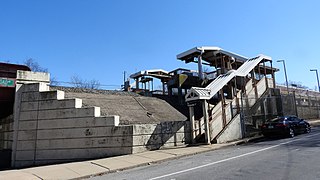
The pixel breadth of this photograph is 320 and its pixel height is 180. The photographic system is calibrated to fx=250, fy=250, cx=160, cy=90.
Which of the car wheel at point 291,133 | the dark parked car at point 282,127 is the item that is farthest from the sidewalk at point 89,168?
the car wheel at point 291,133

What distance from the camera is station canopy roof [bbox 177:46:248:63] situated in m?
27.2

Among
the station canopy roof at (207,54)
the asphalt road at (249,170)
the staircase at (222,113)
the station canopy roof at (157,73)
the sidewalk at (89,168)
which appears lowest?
the sidewalk at (89,168)

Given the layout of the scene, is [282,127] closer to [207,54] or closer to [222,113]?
[222,113]

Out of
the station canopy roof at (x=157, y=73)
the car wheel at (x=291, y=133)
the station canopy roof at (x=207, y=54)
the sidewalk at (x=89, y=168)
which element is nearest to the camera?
the sidewalk at (x=89, y=168)

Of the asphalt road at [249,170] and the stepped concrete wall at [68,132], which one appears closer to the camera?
the asphalt road at [249,170]

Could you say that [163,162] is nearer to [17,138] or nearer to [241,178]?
[241,178]

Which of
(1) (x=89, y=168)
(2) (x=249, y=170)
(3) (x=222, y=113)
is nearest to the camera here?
(2) (x=249, y=170)

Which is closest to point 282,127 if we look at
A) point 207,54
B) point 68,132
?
point 68,132

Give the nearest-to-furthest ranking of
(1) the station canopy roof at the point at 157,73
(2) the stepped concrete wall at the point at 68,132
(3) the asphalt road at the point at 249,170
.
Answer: (3) the asphalt road at the point at 249,170 → (2) the stepped concrete wall at the point at 68,132 → (1) the station canopy roof at the point at 157,73

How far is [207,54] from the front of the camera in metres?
30.0

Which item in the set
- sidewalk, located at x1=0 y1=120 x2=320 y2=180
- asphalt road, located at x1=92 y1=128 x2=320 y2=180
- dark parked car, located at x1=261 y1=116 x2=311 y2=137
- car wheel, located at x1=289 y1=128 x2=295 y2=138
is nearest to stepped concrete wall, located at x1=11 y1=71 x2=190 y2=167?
sidewalk, located at x1=0 y1=120 x2=320 y2=180

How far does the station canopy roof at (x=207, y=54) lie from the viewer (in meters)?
27.2

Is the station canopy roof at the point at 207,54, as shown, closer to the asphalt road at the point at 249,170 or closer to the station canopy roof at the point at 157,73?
the station canopy roof at the point at 157,73

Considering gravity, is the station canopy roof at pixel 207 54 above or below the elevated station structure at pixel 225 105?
above
